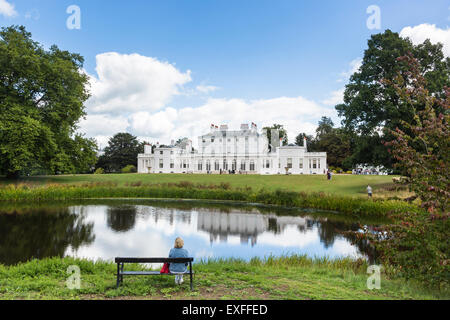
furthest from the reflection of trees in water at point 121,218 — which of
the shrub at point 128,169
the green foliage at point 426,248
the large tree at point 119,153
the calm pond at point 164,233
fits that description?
the large tree at point 119,153

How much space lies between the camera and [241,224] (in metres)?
15.7

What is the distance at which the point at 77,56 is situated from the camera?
1308 inches

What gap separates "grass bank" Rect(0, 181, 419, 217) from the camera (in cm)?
1892

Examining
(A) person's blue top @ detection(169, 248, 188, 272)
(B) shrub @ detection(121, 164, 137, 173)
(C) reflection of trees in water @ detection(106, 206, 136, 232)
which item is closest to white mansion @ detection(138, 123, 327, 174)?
(B) shrub @ detection(121, 164, 137, 173)

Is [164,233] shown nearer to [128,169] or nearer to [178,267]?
[178,267]

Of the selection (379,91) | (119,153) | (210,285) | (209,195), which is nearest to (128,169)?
(119,153)

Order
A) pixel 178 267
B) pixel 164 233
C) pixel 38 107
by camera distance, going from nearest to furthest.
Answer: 1. pixel 178 267
2. pixel 164 233
3. pixel 38 107

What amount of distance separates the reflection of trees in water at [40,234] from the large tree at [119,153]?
51.0m

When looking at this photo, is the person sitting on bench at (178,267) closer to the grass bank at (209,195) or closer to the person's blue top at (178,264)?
the person's blue top at (178,264)

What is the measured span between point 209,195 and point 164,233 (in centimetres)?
1333

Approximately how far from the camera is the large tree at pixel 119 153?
66.5 metres

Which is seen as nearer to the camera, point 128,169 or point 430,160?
point 430,160
